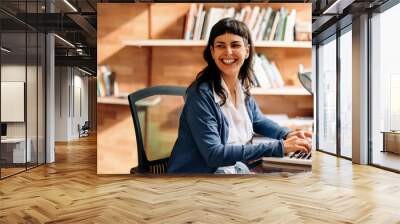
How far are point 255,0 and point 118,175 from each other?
363cm

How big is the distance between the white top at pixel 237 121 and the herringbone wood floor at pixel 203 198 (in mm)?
586

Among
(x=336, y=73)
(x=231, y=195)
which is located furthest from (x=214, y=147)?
(x=336, y=73)

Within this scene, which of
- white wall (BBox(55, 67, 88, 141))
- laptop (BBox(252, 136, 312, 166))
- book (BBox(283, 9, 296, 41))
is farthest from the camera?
white wall (BBox(55, 67, 88, 141))

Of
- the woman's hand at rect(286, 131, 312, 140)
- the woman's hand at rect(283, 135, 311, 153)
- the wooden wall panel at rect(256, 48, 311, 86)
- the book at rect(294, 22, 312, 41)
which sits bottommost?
the woman's hand at rect(283, 135, 311, 153)

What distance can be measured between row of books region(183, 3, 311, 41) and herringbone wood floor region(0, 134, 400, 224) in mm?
1968

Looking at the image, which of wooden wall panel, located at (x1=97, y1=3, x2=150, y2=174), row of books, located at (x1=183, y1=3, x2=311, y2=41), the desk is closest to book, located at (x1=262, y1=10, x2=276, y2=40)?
row of books, located at (x1=183, y1=3, x2=311, y2=41)

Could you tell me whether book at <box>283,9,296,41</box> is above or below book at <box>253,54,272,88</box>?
above

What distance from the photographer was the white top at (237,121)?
17.9ft

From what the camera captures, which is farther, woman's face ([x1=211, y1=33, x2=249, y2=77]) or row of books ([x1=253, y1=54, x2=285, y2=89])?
row of books ([x1=253, y1=54, x2=285, y2=89])

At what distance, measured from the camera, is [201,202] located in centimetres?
433

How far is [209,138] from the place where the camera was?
17.0 feet

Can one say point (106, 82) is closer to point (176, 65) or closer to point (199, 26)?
point (176, 65)

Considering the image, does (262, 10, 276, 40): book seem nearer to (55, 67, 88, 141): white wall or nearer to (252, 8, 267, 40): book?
(252, 8, 267, 40): book

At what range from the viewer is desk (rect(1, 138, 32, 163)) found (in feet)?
19.5
